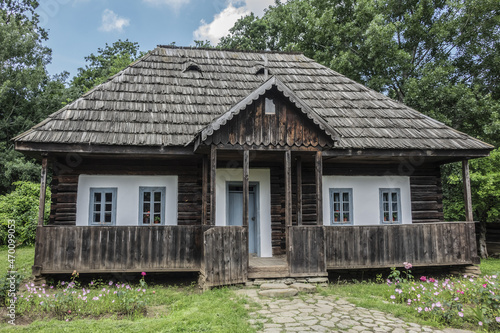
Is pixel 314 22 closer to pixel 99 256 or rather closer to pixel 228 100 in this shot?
pixel 228 100

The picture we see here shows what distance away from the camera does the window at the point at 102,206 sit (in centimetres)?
973

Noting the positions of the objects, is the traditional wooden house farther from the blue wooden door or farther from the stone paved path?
the stone paved path

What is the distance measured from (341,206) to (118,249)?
245 inches

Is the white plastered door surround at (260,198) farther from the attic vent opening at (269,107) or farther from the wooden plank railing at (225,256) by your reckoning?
the attic vent opening at (269,107)

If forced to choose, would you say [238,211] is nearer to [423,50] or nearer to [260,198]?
[260,198]

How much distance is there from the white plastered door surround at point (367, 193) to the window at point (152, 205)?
4.61m

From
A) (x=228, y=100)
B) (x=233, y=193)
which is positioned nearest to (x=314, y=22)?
(x=228, y=100)

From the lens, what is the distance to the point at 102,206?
32.1ft

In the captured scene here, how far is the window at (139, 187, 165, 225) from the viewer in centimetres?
995

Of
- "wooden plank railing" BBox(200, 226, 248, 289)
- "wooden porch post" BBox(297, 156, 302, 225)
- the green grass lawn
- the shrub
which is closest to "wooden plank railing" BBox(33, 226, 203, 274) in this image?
"wooden plank railing" BBox(200, 226, 248, 289)

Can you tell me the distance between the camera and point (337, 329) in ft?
17.5

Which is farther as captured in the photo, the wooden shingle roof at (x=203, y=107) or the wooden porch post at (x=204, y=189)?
the wooden porch post at (x=204, y=189)

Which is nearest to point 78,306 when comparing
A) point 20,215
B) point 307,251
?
point 307,251

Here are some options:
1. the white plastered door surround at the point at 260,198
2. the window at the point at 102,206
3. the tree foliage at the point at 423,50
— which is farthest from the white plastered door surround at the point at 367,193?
the window at the point at 102,206
